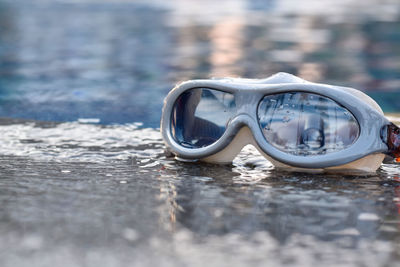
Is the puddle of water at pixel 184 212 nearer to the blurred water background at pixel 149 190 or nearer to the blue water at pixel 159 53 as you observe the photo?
the blurred water background at pixel 149 190

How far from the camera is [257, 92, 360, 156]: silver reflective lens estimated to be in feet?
7.13

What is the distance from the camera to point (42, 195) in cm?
188

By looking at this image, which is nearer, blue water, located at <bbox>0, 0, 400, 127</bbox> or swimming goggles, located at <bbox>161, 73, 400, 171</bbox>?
swimming goggles, located at <bbox>161, 73, 400, 171</bbox>

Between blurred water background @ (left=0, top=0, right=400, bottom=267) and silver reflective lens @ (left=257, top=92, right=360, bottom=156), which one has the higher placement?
silver reflective lens @ (left=257, top=92, right=360, bottom=156)

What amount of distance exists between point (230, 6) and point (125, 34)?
640 centimetres

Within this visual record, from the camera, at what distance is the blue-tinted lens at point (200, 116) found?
2.39 meters

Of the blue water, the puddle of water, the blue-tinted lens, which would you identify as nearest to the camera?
the puddle of water

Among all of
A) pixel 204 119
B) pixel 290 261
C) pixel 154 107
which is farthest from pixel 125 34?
pixel 290 261

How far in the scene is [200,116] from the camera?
2.47 meters

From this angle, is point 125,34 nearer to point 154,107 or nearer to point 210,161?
point 154,107

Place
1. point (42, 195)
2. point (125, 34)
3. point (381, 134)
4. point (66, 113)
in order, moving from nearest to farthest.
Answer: point (42, 195) → point (381, 134) → point (66, 113) → point (125, 34)

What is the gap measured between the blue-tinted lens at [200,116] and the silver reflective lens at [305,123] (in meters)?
0.15

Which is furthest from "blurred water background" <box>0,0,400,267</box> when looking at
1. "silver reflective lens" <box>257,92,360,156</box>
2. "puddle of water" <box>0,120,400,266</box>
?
"silver reflective lens" <box>257,92,360,156</box>

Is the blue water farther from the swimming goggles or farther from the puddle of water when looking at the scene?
the puddle of water
